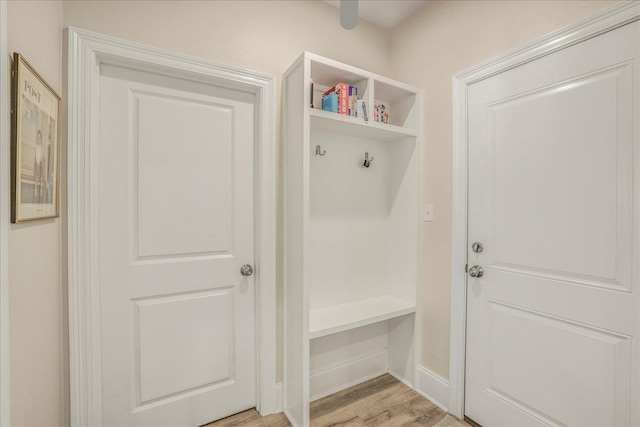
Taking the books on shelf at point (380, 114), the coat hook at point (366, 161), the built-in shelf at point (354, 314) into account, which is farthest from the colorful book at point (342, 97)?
the built-in shelf at point (354, 314)

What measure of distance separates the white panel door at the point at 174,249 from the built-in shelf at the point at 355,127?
1.40 feet

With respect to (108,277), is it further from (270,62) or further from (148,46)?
(270,62)

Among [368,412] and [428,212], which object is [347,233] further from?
[368,412]

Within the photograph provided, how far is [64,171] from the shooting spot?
1330mm

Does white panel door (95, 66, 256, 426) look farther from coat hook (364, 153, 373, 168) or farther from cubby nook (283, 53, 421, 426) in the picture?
coat hook (364, 153, 373, 168)

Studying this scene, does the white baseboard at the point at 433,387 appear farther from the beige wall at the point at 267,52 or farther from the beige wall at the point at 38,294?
the beige wall at the point at 38,294

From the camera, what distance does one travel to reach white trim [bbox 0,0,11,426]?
0.79 meters

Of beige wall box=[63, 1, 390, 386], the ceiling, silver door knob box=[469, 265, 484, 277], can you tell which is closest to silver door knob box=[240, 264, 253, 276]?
beige wall box=[63, 1, 390, 386]

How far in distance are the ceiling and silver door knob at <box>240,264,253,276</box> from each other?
1808 millimetres

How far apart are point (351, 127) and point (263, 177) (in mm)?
642

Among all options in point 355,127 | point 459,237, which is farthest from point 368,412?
point 355,127

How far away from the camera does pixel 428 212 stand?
197cm

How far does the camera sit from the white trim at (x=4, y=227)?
785 millimetres

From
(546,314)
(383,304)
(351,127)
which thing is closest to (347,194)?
(351,127)
